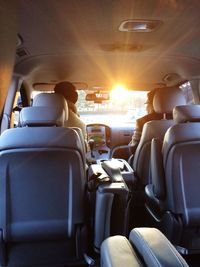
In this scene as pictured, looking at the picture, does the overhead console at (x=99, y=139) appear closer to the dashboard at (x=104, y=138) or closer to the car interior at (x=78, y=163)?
the dashboard at (x=104, y=138)

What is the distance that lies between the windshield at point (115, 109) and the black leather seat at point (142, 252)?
13.8ft

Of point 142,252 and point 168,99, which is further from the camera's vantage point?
point 168,99

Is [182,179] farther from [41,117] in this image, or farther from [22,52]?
[22,52]

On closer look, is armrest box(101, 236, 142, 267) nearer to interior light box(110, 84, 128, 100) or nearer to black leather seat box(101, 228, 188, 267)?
black leather seat box(101, 228, 188, 267)

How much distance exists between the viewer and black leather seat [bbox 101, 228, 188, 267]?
0.68 meters

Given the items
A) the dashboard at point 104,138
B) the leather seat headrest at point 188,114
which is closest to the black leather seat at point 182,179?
the leather seat headrest at point 188,114

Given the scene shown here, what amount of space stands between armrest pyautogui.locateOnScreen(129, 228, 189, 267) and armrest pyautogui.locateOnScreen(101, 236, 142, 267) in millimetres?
18

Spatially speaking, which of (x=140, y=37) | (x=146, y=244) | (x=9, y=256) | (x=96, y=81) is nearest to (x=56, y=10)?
(x=140, y=37)

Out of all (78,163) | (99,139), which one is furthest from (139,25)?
(99,139)

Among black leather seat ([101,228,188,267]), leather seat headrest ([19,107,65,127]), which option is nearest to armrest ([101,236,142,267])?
black leather seat ([101,228,188,267])

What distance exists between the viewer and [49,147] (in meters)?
2.15

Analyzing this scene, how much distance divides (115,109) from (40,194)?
426 cm

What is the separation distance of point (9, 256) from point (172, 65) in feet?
9.17

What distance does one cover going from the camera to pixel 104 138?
220 inches
